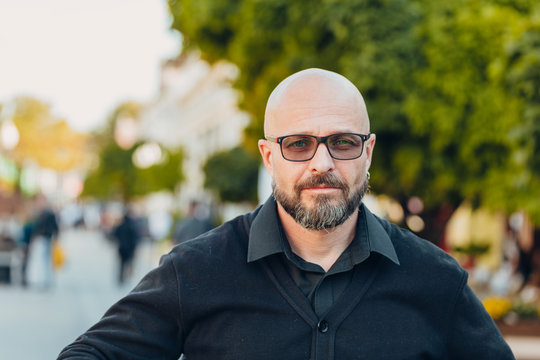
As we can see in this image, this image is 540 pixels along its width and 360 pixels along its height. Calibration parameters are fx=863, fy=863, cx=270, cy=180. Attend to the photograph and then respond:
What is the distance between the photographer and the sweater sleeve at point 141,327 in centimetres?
224

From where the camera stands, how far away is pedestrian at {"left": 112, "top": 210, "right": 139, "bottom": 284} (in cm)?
1888

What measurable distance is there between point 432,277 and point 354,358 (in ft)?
1.05

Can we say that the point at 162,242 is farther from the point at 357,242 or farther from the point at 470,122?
the point at 357,242

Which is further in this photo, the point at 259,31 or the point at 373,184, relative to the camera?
the point at 373,184

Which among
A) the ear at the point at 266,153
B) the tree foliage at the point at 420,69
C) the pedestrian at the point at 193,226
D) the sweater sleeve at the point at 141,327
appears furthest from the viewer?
the tree foliage at the point at 420,69

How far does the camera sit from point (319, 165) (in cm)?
232

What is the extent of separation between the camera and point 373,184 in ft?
56.5

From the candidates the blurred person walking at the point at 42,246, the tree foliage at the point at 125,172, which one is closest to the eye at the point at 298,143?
the blurred person walking at the point at 42,246

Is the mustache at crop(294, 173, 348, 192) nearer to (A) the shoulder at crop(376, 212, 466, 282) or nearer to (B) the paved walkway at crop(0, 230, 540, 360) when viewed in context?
(A) the shoulder at crop(376, 212, 466, 282)

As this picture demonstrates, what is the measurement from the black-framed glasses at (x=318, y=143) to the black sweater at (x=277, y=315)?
25 cm

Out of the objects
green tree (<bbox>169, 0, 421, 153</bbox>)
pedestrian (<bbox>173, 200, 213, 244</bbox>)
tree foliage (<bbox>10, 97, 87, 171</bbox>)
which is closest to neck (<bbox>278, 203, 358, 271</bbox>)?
pedestrian (<bbox>173, 200, 213, 244</bbox>)

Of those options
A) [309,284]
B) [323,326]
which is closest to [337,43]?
[309,284]

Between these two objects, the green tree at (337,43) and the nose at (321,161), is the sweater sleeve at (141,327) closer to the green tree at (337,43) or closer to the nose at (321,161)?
the nose at (321,161)

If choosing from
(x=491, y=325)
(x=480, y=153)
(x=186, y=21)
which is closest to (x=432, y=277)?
(x=491, y=325)
